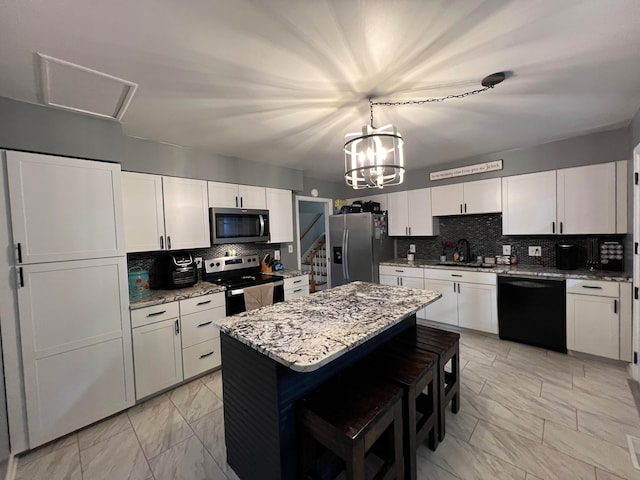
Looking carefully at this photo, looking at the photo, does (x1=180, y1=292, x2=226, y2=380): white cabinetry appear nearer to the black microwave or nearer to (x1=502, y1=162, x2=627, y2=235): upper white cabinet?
the black microwave

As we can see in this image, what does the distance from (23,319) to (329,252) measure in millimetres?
3821

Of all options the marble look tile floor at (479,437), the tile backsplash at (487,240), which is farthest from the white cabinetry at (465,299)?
the marble look tile floor at (479,437)

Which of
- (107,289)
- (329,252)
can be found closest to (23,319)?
(107,289)

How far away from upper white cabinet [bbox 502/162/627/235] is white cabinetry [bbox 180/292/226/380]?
3688 mm

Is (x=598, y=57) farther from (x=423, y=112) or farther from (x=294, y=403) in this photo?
(x=294, y=403)

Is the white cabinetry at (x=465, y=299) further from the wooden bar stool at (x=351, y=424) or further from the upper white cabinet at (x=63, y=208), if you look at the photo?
the upper white cabinet at (x=63, y=208)

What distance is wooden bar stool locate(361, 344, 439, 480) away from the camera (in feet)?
4.83

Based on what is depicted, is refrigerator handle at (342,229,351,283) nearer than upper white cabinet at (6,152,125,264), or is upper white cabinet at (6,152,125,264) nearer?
upper white cabinet at (6,152,125,264)

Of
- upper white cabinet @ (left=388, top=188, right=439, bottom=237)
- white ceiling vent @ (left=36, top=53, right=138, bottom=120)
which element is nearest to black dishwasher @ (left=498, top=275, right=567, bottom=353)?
upper white cabinet @ (left=388, top=188, right=439, bottom=237)

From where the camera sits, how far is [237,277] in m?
3.41

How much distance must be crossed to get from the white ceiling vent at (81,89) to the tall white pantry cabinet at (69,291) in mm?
394

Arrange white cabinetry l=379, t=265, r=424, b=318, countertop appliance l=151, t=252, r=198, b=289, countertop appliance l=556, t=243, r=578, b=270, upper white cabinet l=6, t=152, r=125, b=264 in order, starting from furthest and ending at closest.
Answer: white cabinetry l=379, t=265, r=424, b=318
countertop appliance l=556, t=243, r=578, b=270
countertop appliance l=151, t=252, r=198, b=289
upper white cabinet l=6, t=152, r=125, b=264

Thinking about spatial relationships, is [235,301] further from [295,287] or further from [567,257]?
[567,257]

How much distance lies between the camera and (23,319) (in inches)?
70.3
